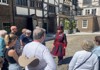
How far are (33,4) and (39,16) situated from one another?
2237 millimetres

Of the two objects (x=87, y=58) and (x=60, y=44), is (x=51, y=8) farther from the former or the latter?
(x=87, y=58)

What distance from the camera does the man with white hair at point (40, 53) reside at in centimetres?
337

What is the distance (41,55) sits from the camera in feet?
11.4

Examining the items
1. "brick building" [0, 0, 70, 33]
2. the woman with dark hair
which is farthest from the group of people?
"brick building" [0, 0, 70, 33]

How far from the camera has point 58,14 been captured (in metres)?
34.1

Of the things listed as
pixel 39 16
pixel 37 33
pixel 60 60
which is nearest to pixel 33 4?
pixel 39 16

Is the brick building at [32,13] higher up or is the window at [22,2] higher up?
the window at [22,2]

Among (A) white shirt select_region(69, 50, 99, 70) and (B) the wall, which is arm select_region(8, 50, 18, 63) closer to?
(A) white shirt select_region(69, 50, 99, 70)

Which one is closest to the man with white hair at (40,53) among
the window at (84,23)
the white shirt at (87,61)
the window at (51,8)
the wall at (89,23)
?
the white shirt at (87,61)

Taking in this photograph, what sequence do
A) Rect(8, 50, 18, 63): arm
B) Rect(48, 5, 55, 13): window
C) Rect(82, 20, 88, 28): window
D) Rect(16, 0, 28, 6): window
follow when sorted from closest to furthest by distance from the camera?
Rect(8, 50, 18, 63): arm
Rect(16, 0, 28, 6): window
Rect(48, 5, 55, 13): window
Rect(82, 20, 88, 28): window

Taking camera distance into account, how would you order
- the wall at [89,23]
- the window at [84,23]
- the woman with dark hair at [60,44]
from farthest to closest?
the window at [84,23] < the wall at [89,23] < the woman with dark hair at [60,44]

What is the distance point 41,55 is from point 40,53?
0.04 meters

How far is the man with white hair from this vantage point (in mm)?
3371

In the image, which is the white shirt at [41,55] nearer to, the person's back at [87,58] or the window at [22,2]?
the person's back at [87,58]
